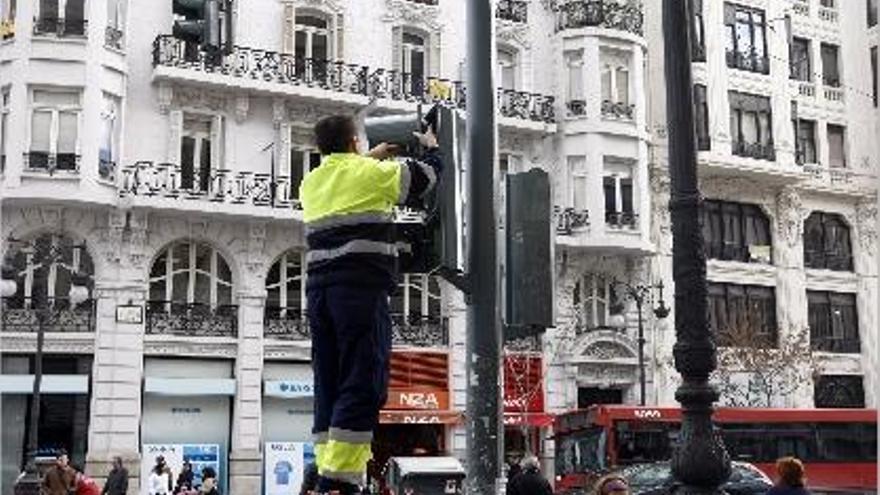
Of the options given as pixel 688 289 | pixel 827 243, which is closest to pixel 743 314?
pixel 827 243

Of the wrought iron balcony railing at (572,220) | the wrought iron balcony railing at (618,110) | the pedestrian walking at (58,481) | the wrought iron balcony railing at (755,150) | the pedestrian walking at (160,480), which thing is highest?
the wrought iron balcony railing at (618,110)

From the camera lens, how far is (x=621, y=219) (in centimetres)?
3678

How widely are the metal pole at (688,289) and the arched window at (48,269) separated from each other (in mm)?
24315

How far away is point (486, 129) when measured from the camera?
5457mm

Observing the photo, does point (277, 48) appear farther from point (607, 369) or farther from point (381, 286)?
point (381, 286)

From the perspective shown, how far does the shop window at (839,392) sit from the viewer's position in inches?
1612

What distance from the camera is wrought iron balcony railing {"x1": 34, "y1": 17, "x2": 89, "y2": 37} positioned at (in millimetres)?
30047

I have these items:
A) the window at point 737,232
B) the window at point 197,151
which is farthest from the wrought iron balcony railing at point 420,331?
the window at point 737,232

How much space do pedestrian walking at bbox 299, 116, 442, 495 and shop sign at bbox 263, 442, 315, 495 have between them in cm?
2666

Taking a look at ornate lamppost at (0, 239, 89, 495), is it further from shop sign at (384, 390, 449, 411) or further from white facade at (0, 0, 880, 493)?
shop sign at (384, 390, 449, 411)

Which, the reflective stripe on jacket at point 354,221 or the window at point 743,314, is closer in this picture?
the reflective stripe on jacket at point 354,221

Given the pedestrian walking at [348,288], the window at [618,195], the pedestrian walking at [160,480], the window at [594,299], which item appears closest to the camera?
the pedestrian walking at [348,288]

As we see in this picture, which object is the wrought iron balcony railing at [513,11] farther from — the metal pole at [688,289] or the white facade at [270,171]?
the metal pole at [688,289]

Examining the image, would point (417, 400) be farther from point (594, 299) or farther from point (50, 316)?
point (50, 316)
